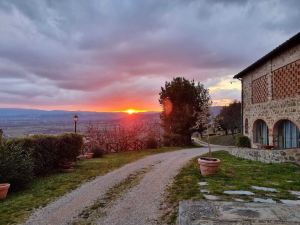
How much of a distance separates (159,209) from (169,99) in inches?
1073

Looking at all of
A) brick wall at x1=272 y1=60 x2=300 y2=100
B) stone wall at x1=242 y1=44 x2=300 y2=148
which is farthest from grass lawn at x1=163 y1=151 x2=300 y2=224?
brick wall at x1=272 y1=60 x2=300 y2=100

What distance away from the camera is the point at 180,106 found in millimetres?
33250

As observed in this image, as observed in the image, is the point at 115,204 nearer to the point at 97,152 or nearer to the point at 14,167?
the point at 14,167

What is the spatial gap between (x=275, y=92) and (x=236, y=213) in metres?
13.9

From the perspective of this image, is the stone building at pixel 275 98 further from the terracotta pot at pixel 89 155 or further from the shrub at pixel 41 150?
the shrub at pixel 41 150

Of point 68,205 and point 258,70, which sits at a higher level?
point 258,70

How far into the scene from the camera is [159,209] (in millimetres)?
6891

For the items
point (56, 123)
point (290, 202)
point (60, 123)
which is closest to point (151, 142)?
point (290, 202)

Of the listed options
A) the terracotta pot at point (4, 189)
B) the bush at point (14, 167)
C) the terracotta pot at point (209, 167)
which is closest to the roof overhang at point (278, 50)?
the terracotta pot at point (209, 167)

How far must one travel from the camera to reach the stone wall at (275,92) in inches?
608

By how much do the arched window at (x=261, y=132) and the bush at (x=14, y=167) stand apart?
15126 mm

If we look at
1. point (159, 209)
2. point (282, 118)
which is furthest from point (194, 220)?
point (282, 118)

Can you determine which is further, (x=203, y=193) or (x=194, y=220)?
(x=203, y=193)

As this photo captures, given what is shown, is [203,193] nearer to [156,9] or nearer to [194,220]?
[194,220]
